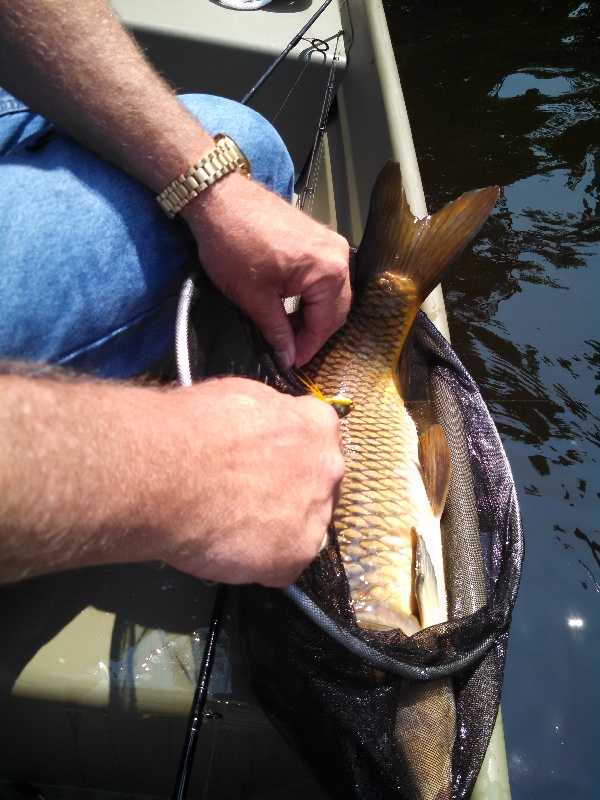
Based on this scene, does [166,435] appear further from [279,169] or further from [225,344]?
[279,169]

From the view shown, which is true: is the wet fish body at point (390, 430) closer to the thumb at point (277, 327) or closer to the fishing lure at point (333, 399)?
the fishing lure at point (333, 399)

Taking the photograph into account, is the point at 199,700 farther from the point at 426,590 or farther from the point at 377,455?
the point at 377,455

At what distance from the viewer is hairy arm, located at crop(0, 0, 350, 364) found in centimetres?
119

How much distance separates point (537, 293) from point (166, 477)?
9.23 feet

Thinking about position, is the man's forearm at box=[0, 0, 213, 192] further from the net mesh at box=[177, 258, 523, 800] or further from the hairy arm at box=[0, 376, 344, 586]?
the hairy arm at box=[0, 376, 344, 586]

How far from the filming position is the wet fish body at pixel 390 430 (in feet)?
4.63

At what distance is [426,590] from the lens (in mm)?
1372

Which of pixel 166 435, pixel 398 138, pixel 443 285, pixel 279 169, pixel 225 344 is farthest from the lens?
pixel 443 285

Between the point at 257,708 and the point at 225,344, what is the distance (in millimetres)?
774

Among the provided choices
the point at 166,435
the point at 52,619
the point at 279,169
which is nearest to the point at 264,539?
the point at 166,435

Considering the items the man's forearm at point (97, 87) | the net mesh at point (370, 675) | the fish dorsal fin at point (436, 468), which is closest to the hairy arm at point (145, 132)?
the man's forearm at point (97, 87)

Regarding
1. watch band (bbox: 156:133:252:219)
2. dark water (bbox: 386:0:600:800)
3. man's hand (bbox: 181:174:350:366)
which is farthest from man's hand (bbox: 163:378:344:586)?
dark water (bbox: 386:0:600:800)

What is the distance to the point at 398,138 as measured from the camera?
85.9 inches

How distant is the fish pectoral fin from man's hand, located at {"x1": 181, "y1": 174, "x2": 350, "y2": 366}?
1.90 feet
